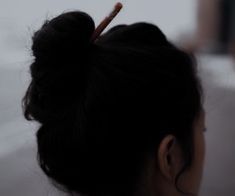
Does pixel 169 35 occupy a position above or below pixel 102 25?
below

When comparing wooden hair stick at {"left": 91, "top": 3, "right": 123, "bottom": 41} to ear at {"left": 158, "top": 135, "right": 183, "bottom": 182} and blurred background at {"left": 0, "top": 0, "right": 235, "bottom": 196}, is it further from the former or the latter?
blurred background at {"left": 0, "top": 0, "right": 235, "bottom": 196}

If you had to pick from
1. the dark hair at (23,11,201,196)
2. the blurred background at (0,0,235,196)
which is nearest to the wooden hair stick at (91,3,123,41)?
the dark hair at (23,11,201,196)

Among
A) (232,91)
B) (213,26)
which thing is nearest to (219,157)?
(232,91)

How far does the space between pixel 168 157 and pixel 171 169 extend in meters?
0.03

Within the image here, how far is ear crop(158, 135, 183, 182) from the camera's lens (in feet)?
1.75

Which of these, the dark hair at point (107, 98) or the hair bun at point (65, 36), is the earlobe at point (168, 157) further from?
the hair bun at point (65, 36)

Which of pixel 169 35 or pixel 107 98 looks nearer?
pixel 107 98

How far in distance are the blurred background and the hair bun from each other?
0.48 m

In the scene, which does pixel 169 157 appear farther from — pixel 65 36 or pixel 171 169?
pixel 65 36

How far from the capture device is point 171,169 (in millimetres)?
572

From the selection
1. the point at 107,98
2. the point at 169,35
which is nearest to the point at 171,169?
the point at 107,98

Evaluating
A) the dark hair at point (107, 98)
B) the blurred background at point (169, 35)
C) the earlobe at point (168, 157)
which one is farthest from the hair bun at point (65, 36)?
the blurred background at point (169, 35)

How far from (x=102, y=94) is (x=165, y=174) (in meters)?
0.16

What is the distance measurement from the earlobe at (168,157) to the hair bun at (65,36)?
0.17m
